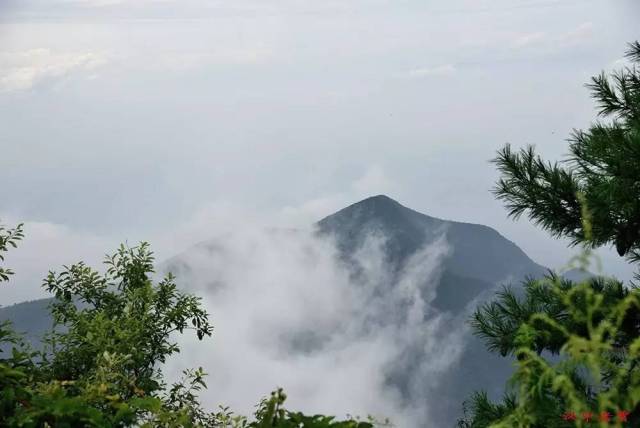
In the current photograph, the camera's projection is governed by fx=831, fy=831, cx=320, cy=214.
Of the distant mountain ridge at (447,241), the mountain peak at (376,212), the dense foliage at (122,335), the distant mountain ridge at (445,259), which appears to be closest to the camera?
the dense foliage at (122,335)

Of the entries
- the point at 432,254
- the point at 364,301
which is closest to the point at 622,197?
the point at 432,254

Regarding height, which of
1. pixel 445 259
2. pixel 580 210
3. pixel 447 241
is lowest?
pixel 580 210

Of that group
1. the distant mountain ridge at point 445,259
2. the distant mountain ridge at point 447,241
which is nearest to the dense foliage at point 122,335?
the distant mountain ridge at point 445,259

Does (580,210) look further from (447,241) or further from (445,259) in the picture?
(447,241)

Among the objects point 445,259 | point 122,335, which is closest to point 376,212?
point 445,259

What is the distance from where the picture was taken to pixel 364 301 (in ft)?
462

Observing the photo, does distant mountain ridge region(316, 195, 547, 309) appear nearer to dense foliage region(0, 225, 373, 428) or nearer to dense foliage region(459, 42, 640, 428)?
dense foliage region(459, 42, 640, 428)

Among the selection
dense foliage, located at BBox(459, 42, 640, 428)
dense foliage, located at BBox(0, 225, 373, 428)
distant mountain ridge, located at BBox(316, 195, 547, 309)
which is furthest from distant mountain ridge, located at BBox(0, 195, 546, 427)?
dense foliage, located at BBox(0, 225, 373, 428)

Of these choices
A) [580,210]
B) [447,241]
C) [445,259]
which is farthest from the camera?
[447,241]

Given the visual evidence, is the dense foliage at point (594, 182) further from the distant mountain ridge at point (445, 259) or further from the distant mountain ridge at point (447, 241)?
the distant mountain ridge at point (447, 241)

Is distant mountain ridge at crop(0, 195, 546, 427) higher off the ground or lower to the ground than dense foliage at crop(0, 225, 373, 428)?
higher

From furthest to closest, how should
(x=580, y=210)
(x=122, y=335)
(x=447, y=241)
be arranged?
(x=447, y=241), (x=580, y=210), (x=122, y=335)

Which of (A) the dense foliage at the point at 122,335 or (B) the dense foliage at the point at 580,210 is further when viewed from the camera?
(B) the dense foliage at the point at 580,210

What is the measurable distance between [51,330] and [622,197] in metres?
4.71
